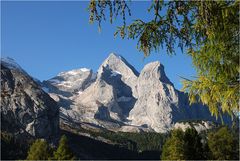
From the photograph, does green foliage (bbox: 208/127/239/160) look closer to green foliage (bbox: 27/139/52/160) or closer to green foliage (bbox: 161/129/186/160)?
green foliage (bbox: 161/129/186/160)

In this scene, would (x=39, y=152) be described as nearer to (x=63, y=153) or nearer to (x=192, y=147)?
(x=63, y=153)

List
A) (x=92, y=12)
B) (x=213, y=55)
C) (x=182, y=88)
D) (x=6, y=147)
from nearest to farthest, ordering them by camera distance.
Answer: (x=92, y=12) < (x=213, y=55) < (x=182, y=88) < (x=6, y=147)

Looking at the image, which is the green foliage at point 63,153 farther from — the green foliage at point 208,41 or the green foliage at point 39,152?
the green foliage at point 208,41

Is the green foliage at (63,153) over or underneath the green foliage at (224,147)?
underneath

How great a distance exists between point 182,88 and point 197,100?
2.04 ft

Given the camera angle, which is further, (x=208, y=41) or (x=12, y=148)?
(x=12, y=148)

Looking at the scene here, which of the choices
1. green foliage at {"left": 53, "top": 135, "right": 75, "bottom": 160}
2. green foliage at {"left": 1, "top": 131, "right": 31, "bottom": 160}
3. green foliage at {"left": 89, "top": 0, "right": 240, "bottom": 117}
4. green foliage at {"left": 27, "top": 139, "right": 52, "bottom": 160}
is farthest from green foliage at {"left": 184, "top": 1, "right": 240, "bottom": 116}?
green foliage at {"left": 1, "top": 131, "right": 31, "bottom": 160}

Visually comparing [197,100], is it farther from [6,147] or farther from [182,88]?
[6,147]

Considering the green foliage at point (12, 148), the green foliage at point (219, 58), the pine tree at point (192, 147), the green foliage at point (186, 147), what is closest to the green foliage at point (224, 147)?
the pine tree at point (192, 147)

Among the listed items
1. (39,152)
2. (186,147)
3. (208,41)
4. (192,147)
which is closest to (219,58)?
(208,41)

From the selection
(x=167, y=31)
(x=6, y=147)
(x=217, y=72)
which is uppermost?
(x=6, y=147)

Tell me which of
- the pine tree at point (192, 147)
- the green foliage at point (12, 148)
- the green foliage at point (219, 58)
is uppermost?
the green foliage at point (12, 148)

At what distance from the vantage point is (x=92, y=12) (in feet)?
31.6

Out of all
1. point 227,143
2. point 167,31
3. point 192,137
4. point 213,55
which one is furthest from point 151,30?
point 227,143
